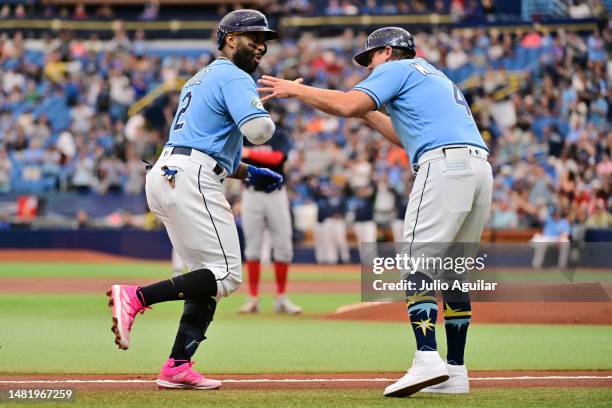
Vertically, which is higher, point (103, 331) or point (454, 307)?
point (454, 307)

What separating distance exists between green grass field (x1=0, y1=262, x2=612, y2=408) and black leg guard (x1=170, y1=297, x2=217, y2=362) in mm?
343

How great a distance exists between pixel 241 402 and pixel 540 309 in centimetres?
616

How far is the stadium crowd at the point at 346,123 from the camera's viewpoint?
23.5 meters

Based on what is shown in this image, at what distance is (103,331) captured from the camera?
1057cm

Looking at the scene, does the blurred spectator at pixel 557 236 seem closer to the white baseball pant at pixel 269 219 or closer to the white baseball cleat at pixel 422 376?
the white baseball pant at pixel 269 219

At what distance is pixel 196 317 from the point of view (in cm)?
678

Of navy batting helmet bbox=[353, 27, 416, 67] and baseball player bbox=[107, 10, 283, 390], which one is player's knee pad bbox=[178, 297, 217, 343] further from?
navy batting helmet bbox=[353, 27, 416, 67]

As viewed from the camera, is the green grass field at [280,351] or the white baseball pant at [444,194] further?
the white baseball pant at [444,194]

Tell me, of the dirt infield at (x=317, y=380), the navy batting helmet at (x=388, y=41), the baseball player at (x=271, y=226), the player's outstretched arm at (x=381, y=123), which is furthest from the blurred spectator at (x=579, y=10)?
the navy batting helmet at (x=388, y=41)

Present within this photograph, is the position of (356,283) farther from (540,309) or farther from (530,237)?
(540,309)

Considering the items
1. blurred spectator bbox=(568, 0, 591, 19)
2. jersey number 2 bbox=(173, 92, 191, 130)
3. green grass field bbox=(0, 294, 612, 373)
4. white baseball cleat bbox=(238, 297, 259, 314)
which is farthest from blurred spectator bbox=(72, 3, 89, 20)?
jersey number 2 bbox=(173, 92, 191, 130)

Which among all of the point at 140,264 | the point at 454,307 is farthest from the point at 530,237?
the point at 454,307

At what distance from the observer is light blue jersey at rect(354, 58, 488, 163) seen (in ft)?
21.8

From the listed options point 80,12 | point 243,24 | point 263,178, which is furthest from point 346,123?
point 243,24
